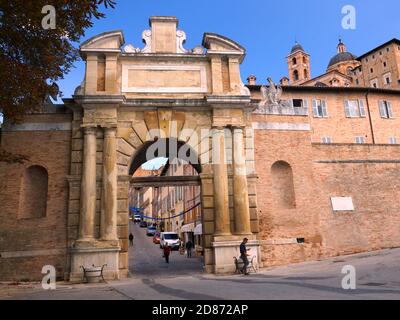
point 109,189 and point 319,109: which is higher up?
point 319,109

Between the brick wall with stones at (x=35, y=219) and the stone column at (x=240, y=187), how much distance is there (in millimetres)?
6602

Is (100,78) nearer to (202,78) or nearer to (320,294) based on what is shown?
(202,78)

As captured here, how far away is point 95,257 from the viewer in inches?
559

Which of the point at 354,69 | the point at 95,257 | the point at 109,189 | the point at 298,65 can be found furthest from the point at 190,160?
the point at 298,65

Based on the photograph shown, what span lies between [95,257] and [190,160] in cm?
601

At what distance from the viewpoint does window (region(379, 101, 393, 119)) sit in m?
33.8

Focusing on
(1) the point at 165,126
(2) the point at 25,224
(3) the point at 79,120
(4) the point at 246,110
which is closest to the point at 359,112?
(4) the point at 246,110

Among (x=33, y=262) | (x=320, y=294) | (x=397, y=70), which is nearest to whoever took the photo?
(x=320, y=294)

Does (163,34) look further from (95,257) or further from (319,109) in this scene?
(319,109)

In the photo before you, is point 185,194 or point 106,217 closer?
point 106,217

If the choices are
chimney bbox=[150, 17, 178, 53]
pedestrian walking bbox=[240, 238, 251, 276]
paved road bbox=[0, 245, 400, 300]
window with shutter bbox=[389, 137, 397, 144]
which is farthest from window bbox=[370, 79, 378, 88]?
pedestrian walking bbox=[240, 238, 251, 276]

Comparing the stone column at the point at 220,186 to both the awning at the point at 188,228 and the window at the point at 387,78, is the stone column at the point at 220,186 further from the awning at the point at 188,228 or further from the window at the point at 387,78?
the window at the point at 387,78

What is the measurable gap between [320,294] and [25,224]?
11.5 meters

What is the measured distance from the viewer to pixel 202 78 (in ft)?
55.8
